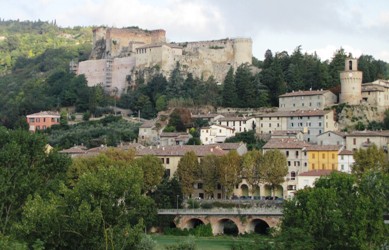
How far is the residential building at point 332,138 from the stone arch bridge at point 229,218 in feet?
45.3

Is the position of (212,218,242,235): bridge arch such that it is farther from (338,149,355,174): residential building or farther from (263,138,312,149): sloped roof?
(338,149,355,174): residential building

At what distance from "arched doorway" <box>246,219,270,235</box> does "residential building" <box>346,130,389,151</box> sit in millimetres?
12736

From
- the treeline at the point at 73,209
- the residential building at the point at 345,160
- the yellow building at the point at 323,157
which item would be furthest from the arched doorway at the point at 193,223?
the treeline at the point at 73,209

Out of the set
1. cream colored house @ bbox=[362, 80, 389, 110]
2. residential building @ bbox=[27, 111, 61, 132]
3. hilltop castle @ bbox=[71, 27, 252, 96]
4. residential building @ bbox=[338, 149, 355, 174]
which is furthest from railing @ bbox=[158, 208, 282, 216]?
hilltop castle @ bbox=[71, 27, 252, 96]

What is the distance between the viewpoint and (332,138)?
69.9 metres

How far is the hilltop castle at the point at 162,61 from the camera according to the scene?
318ft

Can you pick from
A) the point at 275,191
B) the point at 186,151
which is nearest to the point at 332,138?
the point at 275,191

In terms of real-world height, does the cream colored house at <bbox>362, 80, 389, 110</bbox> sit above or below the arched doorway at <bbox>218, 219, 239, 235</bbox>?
above

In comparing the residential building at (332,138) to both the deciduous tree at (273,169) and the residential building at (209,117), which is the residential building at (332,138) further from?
the residential building at (209,117)

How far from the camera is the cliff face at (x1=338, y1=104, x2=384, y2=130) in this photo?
75750 mm

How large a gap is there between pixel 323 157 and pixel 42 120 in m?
38.9

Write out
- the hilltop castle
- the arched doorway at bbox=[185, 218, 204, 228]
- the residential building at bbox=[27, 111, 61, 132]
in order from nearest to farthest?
the arched doorway at bbox=[185, 218, 204, 228]
the residential building at bbox=[27, 111, 61, 132]
the hilltop castle

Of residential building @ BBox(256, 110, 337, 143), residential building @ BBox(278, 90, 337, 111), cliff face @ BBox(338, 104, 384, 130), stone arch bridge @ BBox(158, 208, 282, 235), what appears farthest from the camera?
residential building @ BBox(278, 90, 337, 111)

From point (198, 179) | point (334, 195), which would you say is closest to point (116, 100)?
point (198, 179)
